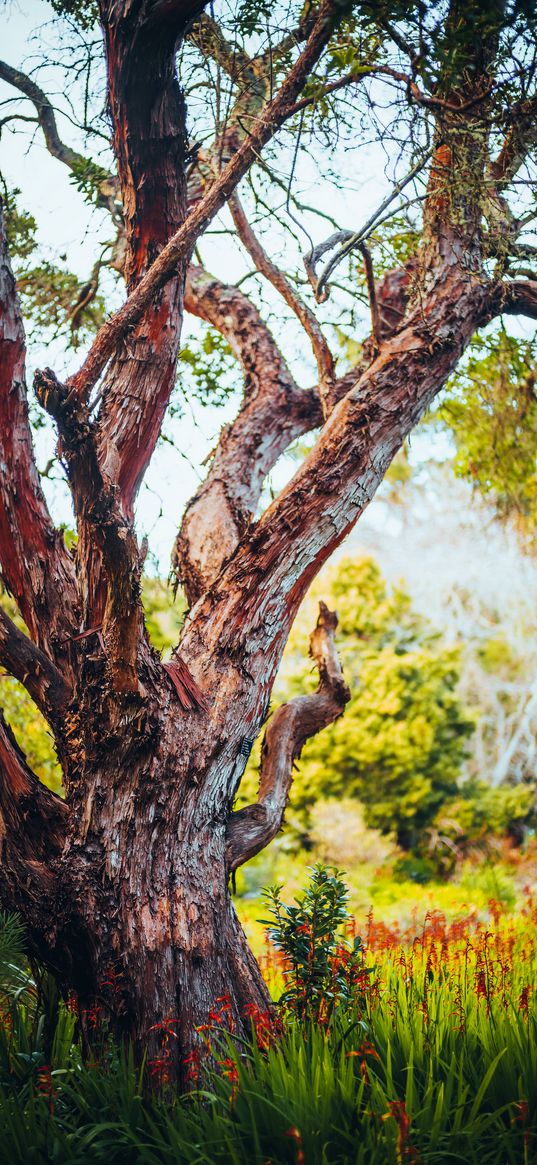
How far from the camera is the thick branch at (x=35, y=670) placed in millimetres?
3070

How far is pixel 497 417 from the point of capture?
5.91 m

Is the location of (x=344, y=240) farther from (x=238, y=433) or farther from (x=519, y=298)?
(x=238, y=433)

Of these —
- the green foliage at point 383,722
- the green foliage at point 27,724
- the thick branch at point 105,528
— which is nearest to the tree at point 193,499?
the thick branch at point 105,528

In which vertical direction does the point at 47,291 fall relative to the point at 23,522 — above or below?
above

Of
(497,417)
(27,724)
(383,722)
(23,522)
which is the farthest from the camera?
(383,722)

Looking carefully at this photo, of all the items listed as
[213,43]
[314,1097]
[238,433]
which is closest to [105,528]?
[314,1097]

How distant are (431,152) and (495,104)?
0.42 meters

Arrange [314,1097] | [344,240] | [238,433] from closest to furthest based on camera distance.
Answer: [314,1097] → [344,240] → [238,433]

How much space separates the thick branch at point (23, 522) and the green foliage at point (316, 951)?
1.42 metres

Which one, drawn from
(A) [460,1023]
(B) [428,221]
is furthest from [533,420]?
(A) [460,1023]

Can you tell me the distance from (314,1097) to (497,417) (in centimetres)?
485

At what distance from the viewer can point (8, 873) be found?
2809 millimetres

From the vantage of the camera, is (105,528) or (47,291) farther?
(47,291)

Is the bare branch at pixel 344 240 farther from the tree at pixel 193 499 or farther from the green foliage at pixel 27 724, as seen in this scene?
the green foliage at pixel 27 724
